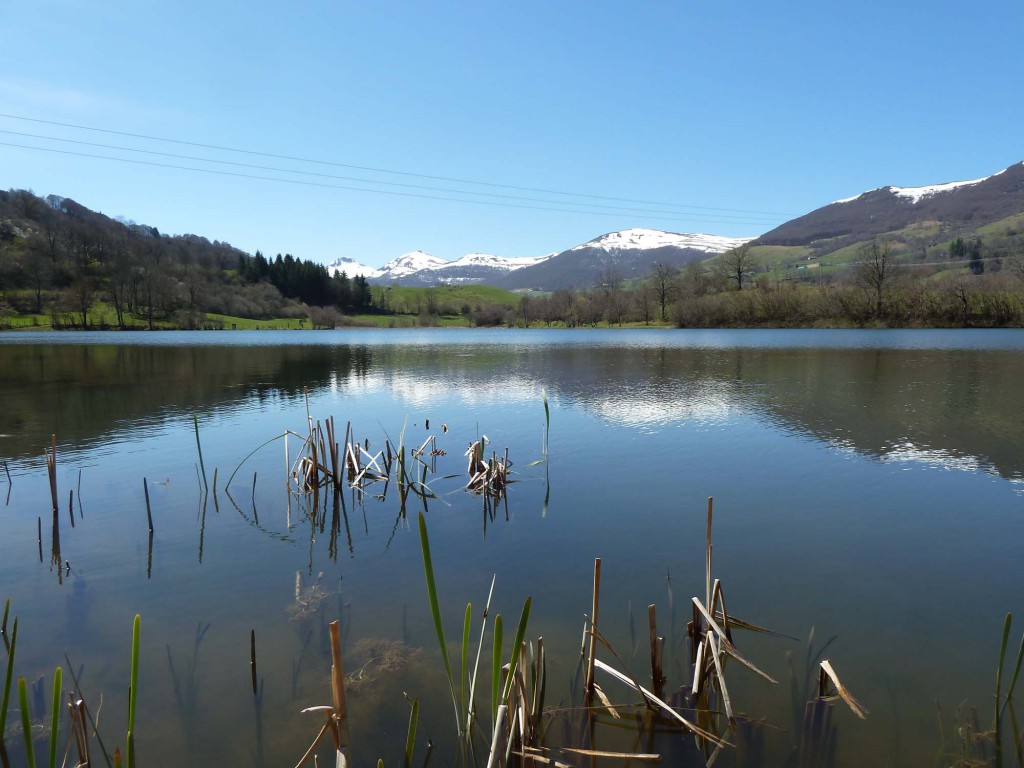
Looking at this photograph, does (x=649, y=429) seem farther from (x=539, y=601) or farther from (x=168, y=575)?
(x=168, y=575)

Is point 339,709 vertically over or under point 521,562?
over

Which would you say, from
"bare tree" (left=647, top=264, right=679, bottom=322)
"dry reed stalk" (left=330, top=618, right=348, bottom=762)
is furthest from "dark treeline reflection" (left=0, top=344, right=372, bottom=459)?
"bare tree" (left=647, top=264, right=679, bottom=322)

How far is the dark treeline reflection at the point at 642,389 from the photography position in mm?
18703

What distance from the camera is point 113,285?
13462 centimetres

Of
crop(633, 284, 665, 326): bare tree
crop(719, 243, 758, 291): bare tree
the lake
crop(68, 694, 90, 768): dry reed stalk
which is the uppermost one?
crop(719, 243, 758, 291): bare tree

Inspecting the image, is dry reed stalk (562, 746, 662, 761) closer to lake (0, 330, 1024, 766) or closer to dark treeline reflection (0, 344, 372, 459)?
lake (0, 330, 1024, 766)

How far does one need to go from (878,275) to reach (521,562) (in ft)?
400

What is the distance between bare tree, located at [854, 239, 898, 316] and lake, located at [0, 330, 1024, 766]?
9710cm

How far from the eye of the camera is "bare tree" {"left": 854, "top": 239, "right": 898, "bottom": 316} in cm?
10488

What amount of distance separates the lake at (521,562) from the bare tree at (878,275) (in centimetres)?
9710

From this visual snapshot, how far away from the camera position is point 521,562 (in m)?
9.19

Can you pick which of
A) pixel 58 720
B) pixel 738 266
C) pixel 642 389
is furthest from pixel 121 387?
pixel 738 266

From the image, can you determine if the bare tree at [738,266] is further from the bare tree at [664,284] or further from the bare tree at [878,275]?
the bare tree at [878,275]

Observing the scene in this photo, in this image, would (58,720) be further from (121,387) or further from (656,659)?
(121,387)
